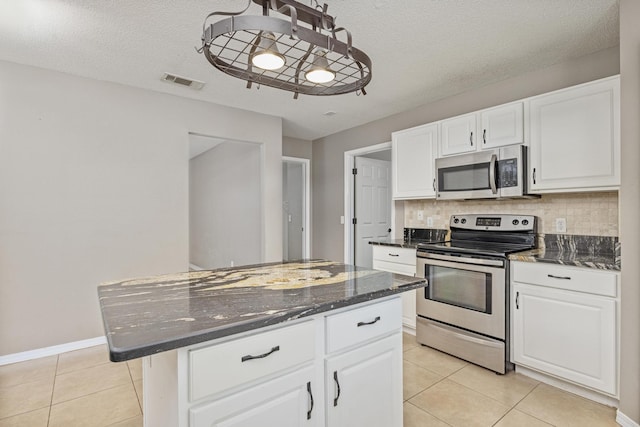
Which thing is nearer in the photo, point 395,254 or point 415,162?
point 395,254

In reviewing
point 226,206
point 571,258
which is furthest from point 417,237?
point 226,206

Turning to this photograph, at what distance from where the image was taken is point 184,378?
1.00m

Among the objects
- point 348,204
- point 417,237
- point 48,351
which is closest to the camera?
point 48,351

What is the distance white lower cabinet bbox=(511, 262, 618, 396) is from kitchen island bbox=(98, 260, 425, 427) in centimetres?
125

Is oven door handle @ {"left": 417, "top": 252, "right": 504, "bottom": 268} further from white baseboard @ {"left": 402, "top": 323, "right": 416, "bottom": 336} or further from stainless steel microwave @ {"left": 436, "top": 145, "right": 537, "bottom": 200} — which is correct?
white baseboard @ {"left": 402, "top": 323, "right": 416, "bottom": 336}

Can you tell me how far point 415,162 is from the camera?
351 centimetres

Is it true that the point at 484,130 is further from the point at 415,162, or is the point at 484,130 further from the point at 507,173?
the point at 415,162

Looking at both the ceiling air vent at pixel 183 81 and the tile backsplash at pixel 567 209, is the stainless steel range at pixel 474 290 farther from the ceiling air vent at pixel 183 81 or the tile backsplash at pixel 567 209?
the ceiling air vent at pixel 183 81

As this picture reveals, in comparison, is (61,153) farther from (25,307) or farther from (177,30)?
(177,30)

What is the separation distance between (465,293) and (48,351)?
11.7 ft

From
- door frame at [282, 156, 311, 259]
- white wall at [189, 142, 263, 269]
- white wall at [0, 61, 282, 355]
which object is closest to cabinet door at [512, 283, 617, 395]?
white wall at [189, 142, 263, 269]

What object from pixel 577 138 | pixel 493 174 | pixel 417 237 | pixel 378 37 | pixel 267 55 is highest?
pixel 378 37

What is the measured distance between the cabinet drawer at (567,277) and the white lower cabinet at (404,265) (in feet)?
3.15

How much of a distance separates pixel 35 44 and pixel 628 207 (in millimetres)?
4063
